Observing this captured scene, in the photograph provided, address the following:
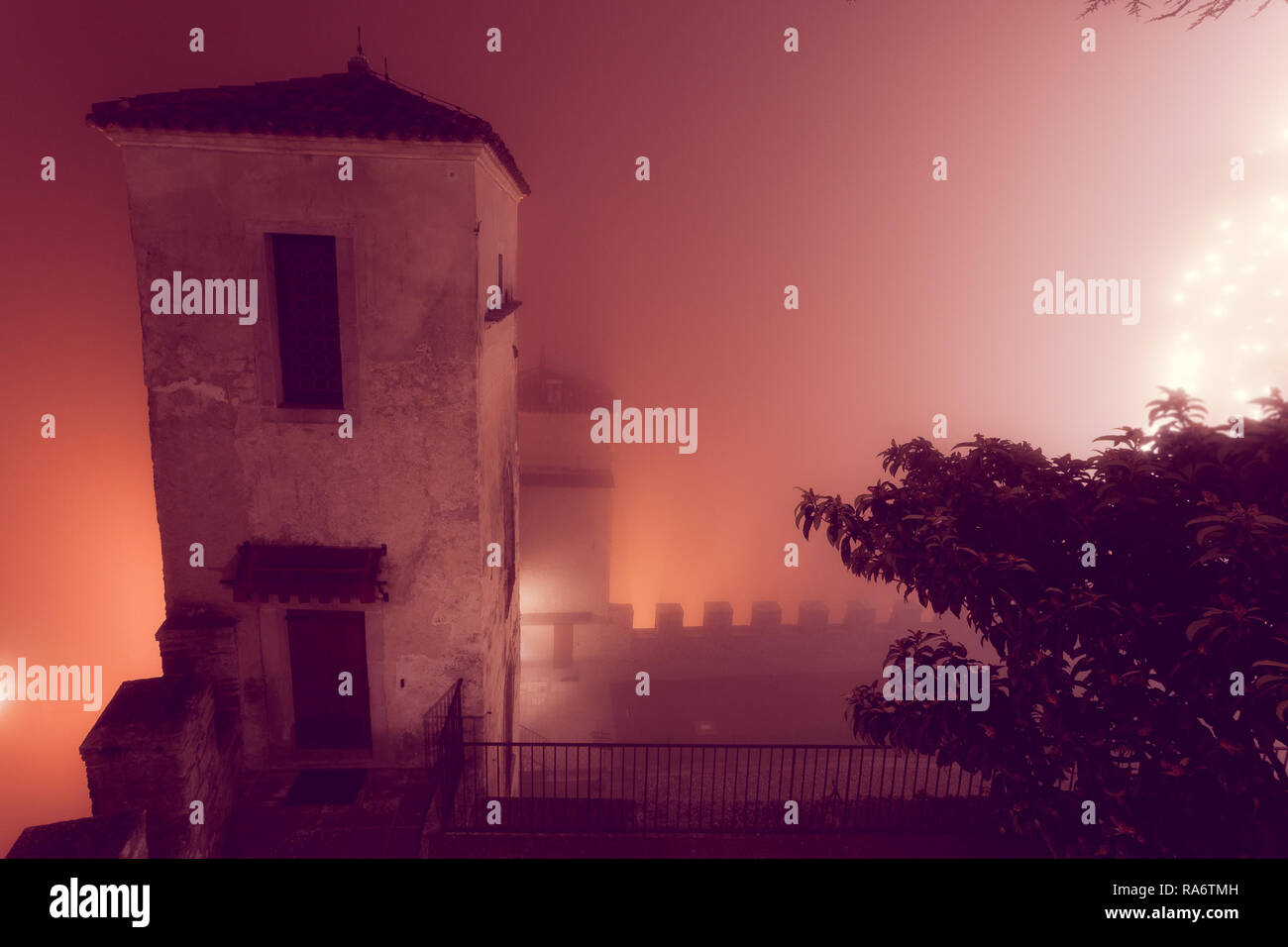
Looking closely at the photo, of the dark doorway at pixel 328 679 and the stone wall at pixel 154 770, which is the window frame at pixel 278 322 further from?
the stone wall at pixel 154 770

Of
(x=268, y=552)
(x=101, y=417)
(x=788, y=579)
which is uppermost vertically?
(x=101, y=417)

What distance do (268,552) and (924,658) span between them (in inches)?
319

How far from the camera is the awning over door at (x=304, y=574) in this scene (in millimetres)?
8094

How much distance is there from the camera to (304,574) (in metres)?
8.20

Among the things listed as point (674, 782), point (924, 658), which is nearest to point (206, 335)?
point (924, 658)

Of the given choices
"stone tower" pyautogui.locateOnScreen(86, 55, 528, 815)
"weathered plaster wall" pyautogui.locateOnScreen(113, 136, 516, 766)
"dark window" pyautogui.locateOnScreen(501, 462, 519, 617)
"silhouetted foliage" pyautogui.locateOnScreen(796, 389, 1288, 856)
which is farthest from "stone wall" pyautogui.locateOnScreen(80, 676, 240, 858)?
"silhouetted foliage" pyautogui.locateOnScreen(796, 389, 1288, 856)

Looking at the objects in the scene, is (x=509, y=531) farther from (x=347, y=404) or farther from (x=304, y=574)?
(x=347, y=404)

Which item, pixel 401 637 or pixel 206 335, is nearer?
pixel 206 335

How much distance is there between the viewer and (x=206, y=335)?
7949 mm

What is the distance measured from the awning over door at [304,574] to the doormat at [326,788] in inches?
107

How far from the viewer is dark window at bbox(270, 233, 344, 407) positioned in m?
8.02

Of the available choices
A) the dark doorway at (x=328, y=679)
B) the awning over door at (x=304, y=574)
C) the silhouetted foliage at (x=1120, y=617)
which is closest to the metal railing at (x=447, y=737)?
the dark doorway at (x=328, y=679)

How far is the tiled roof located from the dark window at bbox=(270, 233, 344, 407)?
1269mm
